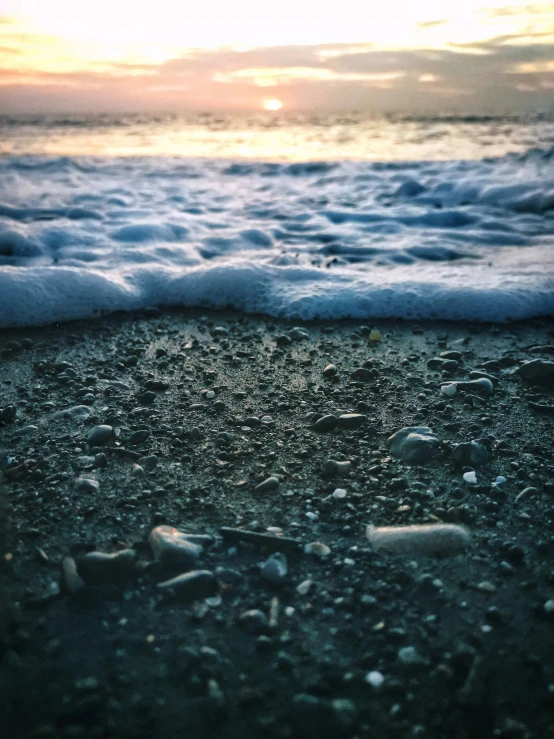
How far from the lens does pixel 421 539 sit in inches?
75.4

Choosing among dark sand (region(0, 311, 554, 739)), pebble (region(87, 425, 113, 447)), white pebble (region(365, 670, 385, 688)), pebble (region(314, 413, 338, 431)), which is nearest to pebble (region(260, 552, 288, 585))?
dark sand (region(0, 311, 554, 739))

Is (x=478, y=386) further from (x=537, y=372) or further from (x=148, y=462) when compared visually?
(x=148, y=462)

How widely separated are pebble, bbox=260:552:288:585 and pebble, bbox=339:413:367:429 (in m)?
0.94

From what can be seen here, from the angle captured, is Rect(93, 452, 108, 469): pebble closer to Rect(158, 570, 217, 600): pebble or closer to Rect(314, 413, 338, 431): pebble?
Rect(158, 570, 217, 600): pebble

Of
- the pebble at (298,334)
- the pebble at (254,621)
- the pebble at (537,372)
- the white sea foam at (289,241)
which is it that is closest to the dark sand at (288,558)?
the pebble at (254,621)

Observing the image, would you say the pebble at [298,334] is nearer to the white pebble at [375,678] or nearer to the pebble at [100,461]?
the pebble at [100,461]

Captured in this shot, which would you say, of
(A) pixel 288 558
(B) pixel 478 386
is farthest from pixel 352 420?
(A) pixel 288 558

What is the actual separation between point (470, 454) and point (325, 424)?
2.19 feet

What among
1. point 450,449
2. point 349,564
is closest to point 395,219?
point 450,449

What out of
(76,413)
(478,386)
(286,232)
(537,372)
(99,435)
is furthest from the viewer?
(286,232)

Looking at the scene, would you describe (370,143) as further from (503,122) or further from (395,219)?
(395,219)

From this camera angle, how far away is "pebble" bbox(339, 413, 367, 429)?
2.65 m

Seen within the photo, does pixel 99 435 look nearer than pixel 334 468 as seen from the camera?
No

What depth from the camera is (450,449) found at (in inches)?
96.5
